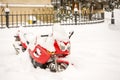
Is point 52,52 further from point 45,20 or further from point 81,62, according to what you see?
point 45,20

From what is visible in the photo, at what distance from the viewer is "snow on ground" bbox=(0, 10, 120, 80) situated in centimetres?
616

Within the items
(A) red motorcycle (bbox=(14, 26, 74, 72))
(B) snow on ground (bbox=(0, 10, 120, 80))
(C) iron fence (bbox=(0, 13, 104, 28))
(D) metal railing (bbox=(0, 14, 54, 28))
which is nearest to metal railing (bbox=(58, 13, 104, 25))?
(C) iron fence (bbox=(0, 13, 104, 28))

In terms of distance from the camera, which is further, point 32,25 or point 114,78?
point 32,25

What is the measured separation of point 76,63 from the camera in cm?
729

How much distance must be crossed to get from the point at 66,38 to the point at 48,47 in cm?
50

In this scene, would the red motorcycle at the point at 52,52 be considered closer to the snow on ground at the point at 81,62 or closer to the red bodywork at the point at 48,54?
the red bodywork at the point at 48,54

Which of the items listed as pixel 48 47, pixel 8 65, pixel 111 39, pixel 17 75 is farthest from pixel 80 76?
pixel 111 39

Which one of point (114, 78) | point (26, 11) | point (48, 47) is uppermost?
point (26, 11)

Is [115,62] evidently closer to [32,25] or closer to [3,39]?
[3,39]

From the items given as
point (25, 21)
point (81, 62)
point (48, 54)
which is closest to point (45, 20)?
point (25, 21)

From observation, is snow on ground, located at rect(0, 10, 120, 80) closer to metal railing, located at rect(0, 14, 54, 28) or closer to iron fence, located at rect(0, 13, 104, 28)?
metal railing, located at rect(0, 14, 54, 28)

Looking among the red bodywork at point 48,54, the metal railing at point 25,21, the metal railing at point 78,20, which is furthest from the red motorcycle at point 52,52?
the metal railing at point 78,20

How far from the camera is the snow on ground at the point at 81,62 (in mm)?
6164

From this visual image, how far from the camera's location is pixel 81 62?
744 centimetres
